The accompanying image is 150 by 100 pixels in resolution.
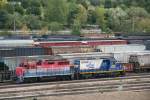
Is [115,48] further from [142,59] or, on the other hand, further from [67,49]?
[67,49]

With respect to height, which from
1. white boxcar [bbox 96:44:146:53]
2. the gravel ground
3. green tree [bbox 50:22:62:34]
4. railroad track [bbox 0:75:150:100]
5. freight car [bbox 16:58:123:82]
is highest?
green tree [bbox 50:22:62:34]

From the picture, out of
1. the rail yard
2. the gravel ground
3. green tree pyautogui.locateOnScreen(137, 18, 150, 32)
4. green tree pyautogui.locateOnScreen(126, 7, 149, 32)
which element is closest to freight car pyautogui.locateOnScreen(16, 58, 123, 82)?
the rail yard

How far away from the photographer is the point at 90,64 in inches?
1267

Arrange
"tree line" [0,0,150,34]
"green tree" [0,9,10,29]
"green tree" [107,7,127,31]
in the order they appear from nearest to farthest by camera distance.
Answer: "tree line" [0,0,150,34] → "green tree" [0,9,10,29] → "green tree" [107,7,127,31]

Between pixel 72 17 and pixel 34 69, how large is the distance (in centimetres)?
5205

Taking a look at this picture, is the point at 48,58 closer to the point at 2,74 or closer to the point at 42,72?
the point at 42,72

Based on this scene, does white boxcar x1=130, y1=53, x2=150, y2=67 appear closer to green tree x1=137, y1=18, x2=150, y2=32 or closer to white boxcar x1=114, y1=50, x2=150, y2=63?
white boxcar x1=114, y1=50, x2=150, y2=63

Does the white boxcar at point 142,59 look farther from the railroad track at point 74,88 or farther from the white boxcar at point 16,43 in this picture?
the white boxcar at point 16,43

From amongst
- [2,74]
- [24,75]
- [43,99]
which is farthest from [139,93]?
[2,74]

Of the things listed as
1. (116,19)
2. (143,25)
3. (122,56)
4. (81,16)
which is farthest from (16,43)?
(116,19)

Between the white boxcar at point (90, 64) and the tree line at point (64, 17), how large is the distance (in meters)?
33.1

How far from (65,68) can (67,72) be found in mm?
357

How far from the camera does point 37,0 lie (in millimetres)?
85125

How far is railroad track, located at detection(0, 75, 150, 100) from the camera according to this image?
25.5m
